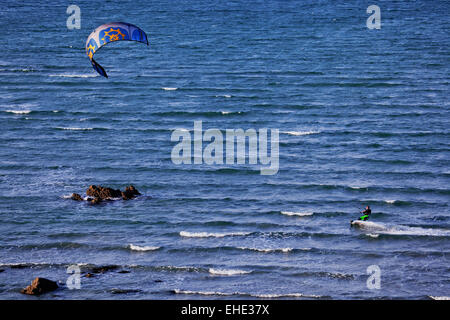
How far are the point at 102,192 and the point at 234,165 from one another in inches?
352

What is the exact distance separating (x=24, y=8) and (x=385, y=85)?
55.7 meters

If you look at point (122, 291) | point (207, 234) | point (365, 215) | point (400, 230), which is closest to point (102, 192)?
point (207, 234)

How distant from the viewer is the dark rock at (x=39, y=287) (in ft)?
94.5

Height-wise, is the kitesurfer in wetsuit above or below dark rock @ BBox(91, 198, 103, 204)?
below

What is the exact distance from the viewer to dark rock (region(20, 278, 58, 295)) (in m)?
A: 28.8

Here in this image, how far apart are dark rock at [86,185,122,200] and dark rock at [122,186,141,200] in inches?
12.7

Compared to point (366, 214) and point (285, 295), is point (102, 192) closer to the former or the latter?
point (366, 214)

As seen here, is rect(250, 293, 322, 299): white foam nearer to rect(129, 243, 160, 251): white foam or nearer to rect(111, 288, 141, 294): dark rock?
rect(111, 288, 141, 294): dark rock

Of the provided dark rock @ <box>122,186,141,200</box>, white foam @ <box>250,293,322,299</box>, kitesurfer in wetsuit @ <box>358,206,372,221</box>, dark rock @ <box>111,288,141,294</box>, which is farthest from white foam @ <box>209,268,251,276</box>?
dark rock @ <box>122,186,141,200</box>

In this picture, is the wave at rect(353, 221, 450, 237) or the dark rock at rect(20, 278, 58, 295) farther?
the wave at rect(353, 221, 450, 237)

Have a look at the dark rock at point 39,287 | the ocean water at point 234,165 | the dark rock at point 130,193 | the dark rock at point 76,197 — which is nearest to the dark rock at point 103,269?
the ocean water at point 234,165

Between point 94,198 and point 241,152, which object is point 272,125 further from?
point 94,198

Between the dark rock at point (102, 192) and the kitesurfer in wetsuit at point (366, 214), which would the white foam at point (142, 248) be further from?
the kitesurfer in wetsuit at point (366, 214)

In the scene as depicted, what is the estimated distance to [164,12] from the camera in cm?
9644
